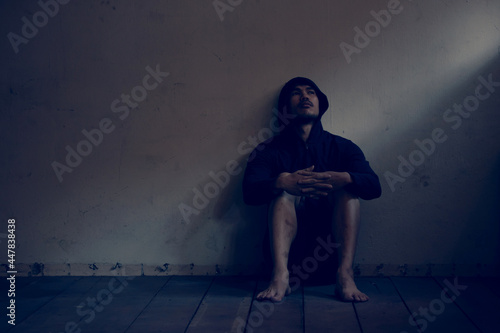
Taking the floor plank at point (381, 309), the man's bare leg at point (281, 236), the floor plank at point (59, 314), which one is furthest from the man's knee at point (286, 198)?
the floor plank at point (59, 314)

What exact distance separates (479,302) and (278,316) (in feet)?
2.90

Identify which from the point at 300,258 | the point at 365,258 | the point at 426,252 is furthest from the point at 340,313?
the point at 426,252

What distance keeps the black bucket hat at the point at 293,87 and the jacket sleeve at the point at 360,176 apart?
0.84 ft

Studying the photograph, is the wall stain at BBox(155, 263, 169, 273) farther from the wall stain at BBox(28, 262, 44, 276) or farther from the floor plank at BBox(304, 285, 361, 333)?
the floor plank at BBox(304, 285, 361, 333)

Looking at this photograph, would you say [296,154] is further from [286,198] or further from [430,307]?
[430,307]

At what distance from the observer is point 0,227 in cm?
240

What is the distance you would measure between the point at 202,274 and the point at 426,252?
1204mm

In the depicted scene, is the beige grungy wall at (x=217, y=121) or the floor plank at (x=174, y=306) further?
the beige grungy wall at (x=217, y=121)

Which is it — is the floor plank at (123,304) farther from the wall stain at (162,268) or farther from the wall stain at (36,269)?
the wall stain at (36,269)

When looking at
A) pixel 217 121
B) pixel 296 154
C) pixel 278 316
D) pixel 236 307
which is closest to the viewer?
pixel 278 316

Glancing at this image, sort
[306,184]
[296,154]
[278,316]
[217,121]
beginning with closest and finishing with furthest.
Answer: [278,316]
[306,184]
[296,154]
[217,121]

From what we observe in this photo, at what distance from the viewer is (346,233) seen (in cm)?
201

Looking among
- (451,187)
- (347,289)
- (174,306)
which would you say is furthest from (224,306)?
(451,187)

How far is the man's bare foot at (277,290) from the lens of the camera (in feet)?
6.22
